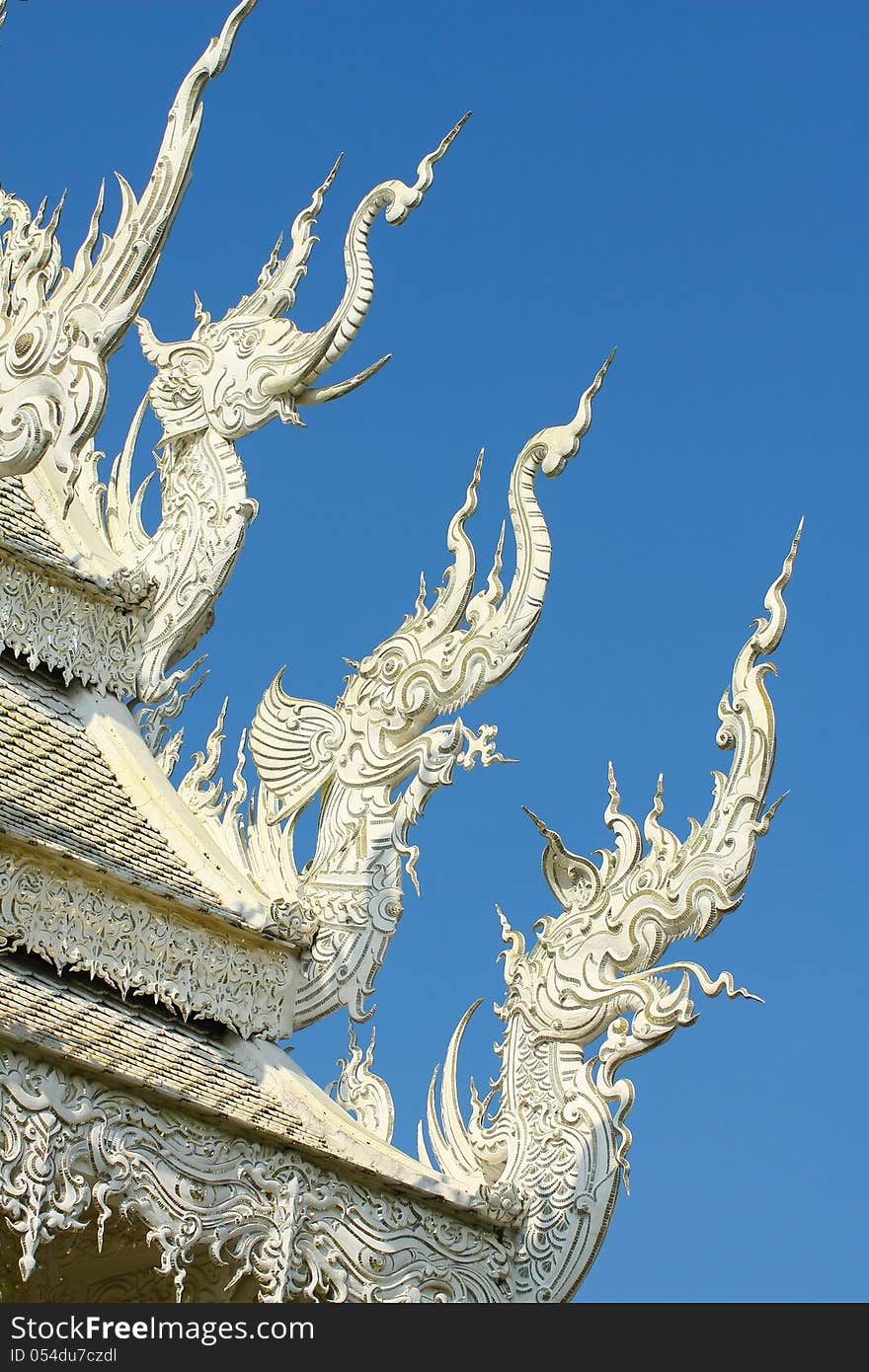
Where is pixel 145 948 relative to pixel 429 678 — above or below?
below

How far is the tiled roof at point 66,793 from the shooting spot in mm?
11172

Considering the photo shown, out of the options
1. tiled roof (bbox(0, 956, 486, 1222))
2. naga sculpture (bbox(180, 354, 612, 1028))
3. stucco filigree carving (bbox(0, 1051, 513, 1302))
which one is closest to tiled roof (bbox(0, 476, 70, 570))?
naga sculpture (bbox(180, 354, 612, 1028))

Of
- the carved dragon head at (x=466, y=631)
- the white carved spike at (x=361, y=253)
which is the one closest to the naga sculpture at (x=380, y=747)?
the carved dragon head at (x=466, y=631)

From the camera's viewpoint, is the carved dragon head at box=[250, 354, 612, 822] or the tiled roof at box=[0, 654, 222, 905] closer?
the tiled roof at box=[0, 654, 222, 905]

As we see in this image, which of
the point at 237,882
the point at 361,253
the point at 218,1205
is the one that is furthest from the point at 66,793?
the point at 361,253

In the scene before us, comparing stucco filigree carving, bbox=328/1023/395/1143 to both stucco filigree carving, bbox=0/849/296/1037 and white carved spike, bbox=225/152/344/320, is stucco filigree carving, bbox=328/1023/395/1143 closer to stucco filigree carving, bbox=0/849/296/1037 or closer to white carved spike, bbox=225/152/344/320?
stucco filigree carving, bbox=0/849/296/1037

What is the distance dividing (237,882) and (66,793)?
0.88 meters

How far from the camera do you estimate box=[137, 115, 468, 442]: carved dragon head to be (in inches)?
516

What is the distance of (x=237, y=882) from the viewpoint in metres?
12.0

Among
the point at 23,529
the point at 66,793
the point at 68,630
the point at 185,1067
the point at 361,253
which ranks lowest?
the point at 185,1067

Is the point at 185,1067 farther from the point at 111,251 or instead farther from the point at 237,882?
the point at 111,251

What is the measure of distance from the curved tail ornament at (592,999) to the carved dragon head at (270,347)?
8.59ft

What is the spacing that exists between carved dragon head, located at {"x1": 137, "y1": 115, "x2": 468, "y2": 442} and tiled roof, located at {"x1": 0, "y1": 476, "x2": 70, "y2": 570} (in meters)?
0.82

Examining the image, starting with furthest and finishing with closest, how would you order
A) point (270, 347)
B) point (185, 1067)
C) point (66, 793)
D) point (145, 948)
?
1. point (270, 347)
2. point (66, 793)
3. point (145, 948)
4. point (185, 1067)
